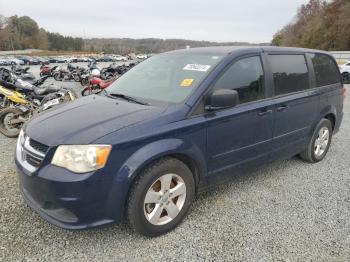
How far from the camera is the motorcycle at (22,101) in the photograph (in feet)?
20.2

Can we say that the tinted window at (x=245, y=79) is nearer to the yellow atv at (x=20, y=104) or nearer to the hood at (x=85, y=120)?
the hood at (x=85, y=120)

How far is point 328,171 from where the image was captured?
432 cm

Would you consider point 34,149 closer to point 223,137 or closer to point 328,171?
point 223,137

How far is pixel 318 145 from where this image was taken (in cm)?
459

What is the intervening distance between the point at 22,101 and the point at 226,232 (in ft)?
18.5

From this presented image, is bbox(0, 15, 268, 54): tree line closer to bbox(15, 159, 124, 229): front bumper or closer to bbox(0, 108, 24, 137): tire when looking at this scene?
bbox(0, 108, 24, 137): tire

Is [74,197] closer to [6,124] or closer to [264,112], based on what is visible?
[264,112]

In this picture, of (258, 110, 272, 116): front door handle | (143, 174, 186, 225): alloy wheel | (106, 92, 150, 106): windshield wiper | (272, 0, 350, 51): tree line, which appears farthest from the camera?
(272, 0, 350, 51): tree line

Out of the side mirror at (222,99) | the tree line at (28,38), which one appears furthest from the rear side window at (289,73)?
the tree line at (28,38)

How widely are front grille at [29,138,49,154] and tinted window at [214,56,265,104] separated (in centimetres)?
159

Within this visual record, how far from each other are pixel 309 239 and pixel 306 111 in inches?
71.5

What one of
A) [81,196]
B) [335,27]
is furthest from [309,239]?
[335,27]

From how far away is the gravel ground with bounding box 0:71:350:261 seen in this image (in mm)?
2562

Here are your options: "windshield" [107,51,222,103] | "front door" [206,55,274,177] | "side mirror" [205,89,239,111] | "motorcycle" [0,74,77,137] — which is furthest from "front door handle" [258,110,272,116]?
"motorcycle" [0,74,77,137]
